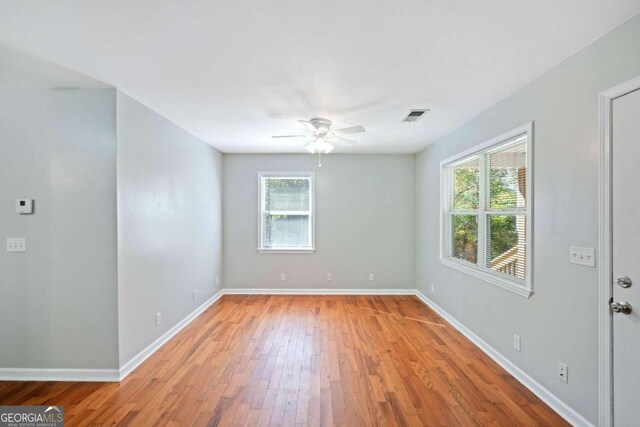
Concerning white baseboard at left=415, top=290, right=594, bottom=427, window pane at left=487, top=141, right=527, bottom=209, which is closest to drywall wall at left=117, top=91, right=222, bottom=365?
white baseboard at left=415, top=290, right=594, bottom=427

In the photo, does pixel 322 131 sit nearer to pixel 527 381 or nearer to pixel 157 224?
pixel 157 224

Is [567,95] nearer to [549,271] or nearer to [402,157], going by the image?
[549,271]

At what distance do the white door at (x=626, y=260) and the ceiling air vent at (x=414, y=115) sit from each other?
1596 mm

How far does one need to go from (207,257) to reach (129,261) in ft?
6.24

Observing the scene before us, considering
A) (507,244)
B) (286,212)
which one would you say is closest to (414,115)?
(507,244)

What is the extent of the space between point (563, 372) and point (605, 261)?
0.89 meters

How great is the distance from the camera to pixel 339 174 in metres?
5.31

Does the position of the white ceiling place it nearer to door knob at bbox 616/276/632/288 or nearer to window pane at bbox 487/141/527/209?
window pane at bbox 487/141/527/209

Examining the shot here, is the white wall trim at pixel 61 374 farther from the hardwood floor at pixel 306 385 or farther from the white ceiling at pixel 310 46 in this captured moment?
the white ceiling at pixel 310 46

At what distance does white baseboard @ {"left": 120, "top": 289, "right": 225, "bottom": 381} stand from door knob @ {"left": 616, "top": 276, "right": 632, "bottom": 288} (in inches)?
144

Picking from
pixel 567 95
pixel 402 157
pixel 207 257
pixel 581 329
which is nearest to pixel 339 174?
pixel 402 157

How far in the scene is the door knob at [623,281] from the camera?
1642 mm

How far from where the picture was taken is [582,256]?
6.33 ft

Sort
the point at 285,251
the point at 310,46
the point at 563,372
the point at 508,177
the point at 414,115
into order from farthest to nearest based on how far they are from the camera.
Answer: the point at 285,251 → the point at 414,115 → the point at 508,177 → the point at 563,372 → the point at 310,46
